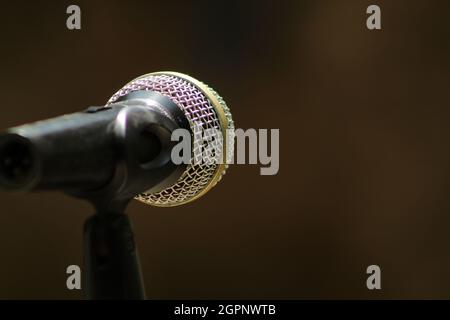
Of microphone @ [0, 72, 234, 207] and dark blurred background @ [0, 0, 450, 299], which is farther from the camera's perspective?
dark blurred background @ [0, 0, 450, 299]

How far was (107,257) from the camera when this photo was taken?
0.79 meters

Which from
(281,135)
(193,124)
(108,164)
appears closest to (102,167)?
(108,164)

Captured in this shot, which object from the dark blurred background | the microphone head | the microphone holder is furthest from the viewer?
the dark blurred background

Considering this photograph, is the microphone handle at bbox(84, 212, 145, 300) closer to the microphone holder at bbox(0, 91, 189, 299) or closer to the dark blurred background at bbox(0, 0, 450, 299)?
the microphone holder at bbox(0, 91, 189, 299)

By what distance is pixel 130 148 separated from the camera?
0.77 metres

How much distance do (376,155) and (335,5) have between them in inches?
19.9

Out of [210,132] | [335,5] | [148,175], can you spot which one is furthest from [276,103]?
[148,175]

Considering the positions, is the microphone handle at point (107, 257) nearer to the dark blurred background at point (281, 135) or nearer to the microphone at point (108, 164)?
the microphone at point (108, 164)

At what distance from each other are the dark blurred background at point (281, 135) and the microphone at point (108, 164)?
3.74 feet

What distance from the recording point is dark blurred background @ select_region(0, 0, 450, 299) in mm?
2025

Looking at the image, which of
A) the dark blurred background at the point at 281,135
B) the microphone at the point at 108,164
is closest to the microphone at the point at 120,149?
the microphone at the point at 108,164

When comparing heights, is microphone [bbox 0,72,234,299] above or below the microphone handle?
above

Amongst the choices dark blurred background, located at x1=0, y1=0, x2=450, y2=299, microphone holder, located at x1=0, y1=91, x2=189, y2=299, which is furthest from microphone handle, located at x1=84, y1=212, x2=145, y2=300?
dark blurred background, located at x1=0, y1=0, x2=450, y2=299

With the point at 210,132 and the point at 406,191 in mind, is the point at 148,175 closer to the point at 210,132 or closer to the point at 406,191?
the point at 210,132
